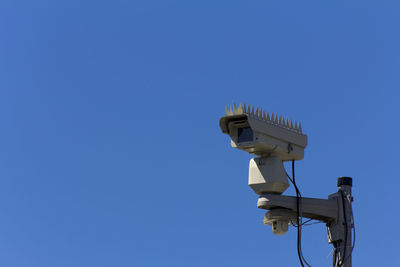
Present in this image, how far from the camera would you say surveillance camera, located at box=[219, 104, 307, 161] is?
19.2 metres

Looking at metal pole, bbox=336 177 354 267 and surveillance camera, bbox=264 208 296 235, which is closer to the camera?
surveillance camera, bbox=264 208 296 235

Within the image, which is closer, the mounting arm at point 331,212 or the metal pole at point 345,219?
the mounting arm at point 331,212

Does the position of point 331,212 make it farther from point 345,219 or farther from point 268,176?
point 268,176

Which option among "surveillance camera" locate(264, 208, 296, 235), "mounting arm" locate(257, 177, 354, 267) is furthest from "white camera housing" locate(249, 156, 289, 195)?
"surveillance camera" locate(264, 208, 296, 235)

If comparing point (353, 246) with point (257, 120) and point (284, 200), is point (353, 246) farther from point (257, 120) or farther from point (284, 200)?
point (257, 120)

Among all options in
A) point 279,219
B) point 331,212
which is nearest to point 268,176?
point 279,219

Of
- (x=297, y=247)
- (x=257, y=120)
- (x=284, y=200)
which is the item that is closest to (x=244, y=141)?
(x=257, y=120)

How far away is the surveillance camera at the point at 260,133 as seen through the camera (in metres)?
19.2

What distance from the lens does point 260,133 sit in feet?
63.0

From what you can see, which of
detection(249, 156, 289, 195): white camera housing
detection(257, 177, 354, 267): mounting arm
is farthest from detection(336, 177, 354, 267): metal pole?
detection(249, 156, 289, 195): white camera housing

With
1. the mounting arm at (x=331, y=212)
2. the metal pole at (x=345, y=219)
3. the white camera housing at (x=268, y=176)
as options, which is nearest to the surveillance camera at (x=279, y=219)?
the mounting arm at (x=331, y=212)

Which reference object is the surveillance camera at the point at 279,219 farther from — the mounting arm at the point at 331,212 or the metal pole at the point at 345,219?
the metal pole at the point at 345,219

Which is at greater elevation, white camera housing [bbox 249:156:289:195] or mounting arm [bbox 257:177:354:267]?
white camera housing [bbox 249:156:289:195]

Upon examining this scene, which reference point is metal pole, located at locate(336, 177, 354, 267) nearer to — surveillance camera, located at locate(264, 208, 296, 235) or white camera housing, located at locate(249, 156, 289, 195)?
surveillance camera, located at locate(264, 208, 296, 235)
